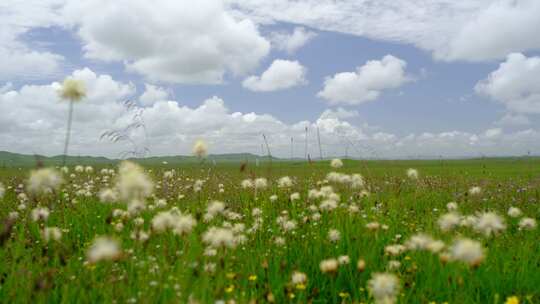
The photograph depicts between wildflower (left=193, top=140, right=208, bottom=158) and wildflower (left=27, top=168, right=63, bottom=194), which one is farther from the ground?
wildflower (left=193, top=140, right=208, bottom=158)

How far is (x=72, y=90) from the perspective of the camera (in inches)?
164

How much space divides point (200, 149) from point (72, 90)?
1.40 meters

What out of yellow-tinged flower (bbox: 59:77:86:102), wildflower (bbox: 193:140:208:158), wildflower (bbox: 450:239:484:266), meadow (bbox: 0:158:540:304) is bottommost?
meadow (bbox: 0:158:540:304)

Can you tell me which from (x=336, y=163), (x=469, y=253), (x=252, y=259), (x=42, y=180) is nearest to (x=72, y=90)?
A: (x=42, y=180)

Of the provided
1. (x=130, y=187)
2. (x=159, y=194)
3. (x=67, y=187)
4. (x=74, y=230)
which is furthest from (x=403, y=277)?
(x=67, y=187)

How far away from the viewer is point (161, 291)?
384cm

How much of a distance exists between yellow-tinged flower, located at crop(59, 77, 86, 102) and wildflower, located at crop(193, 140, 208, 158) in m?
1.25

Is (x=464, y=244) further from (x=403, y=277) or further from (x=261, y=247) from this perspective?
(x=261, y=247)

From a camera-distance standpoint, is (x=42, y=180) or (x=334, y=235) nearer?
(x=42, y=180)

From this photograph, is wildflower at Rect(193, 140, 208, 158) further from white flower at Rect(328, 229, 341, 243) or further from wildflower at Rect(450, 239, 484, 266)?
wildflower at Rect(450, 239, 484, 266)

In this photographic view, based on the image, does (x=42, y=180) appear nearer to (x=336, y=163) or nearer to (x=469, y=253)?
(x=469, y=253)

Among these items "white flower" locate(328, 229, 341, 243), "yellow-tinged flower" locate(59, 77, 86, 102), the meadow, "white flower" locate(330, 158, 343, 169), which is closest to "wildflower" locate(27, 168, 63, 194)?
the meadow

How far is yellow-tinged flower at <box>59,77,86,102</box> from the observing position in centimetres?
414

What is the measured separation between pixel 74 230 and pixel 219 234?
4.28 m
